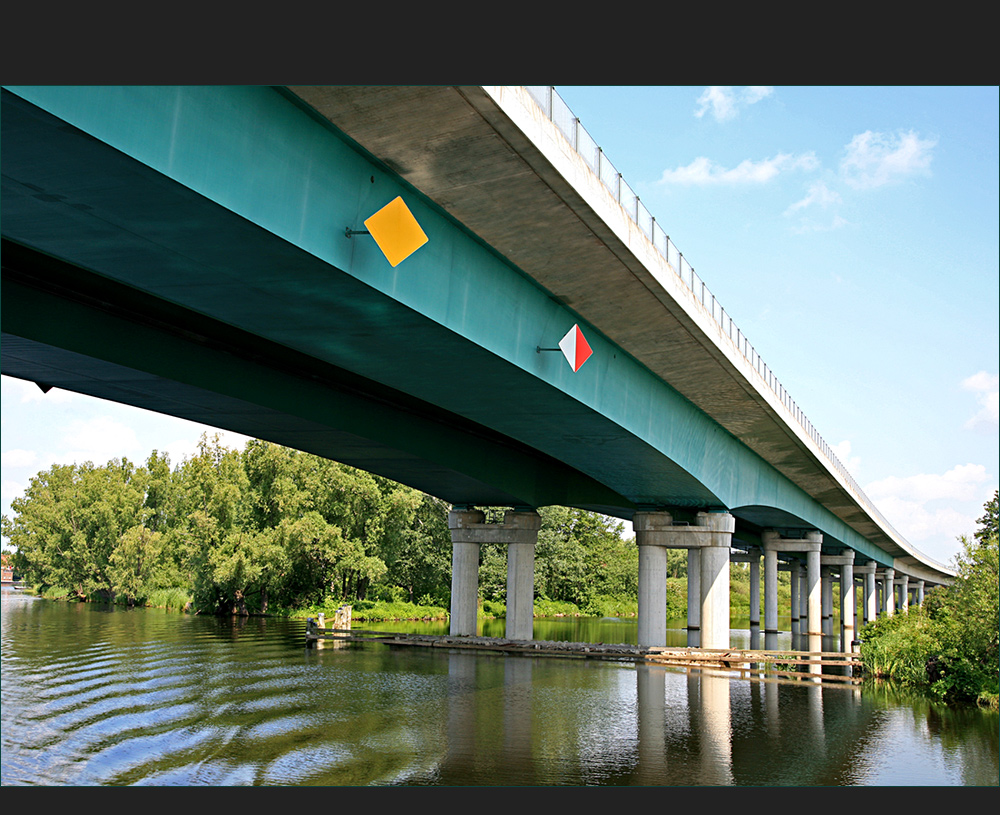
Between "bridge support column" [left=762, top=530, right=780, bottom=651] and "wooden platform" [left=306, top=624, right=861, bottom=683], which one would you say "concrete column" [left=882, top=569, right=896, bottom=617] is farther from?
"wooden platform" [left=306, top=624, right=861, bottom=683]

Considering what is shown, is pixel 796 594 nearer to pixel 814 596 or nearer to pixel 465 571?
pixel 814 596

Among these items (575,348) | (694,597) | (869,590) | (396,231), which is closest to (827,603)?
(869,590)

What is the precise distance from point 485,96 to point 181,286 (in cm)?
544

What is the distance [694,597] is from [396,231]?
1184 inches

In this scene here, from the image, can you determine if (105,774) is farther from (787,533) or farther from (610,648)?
(787,533)

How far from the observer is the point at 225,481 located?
198 ft

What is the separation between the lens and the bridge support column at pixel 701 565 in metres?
35.7

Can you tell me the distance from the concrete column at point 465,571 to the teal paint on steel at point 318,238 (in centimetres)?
1738

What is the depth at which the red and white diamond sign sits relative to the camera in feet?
62.5

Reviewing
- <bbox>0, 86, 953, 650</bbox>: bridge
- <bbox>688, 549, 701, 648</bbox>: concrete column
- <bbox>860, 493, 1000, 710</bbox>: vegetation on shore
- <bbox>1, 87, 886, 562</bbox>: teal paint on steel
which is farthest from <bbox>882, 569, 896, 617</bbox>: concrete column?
<bbox>1, 87, 886, 562</bbox>: teal paint on steel

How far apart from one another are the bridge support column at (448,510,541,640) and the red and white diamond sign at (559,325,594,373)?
19.8 m

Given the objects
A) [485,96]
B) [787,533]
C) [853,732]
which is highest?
[485,96]

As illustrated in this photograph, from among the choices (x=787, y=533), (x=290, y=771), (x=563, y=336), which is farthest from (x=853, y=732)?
(x=787, y=533)

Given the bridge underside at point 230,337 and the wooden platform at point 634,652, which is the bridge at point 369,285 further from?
the wooden platform at point 634,652
